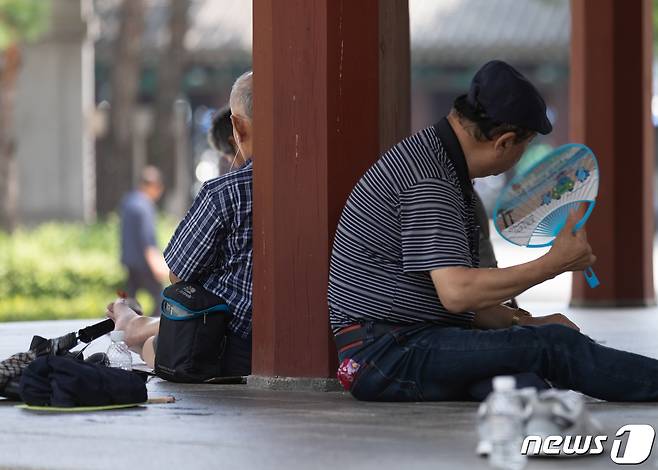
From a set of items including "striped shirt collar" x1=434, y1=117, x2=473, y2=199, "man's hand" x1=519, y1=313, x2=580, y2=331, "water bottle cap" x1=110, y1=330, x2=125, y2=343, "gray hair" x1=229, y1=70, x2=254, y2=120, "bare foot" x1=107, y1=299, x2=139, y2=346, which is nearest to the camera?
"striped shirt collar" x1=434, y1=117, x2=473, y2=199

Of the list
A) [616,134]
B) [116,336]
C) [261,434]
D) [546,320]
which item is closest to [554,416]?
[261,434]

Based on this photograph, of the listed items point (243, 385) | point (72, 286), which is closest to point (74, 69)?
point (72, 286)

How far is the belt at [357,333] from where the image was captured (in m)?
6.01

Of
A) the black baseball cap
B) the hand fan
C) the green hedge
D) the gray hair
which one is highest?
the gray hair

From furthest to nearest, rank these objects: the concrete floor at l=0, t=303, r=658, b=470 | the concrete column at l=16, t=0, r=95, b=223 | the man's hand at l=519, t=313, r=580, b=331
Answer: the concrete column at l=16, t=0, r=95, b=223 < the man's hand at l=519, t=313, r=580, b=331 < the concrete floor at l=0, t=303, r=658, b=470

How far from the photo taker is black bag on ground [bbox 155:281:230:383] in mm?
6984

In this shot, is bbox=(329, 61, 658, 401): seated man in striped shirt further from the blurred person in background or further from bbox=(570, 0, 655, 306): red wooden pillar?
the blurred person in background

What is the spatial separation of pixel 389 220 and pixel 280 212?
0.89 metres

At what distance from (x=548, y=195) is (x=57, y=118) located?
56.5ft

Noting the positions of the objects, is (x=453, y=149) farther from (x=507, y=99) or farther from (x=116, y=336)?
(x=116, y=336)

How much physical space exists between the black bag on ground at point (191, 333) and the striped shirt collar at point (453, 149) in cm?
149

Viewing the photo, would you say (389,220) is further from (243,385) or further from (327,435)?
(243,385)

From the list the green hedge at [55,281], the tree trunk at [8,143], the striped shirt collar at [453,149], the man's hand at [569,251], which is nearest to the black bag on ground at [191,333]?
the striped shirt collar at [453,149]

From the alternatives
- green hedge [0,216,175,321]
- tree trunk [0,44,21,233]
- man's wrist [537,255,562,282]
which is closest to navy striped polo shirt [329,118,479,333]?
man's wrist [537,255,562,282]
